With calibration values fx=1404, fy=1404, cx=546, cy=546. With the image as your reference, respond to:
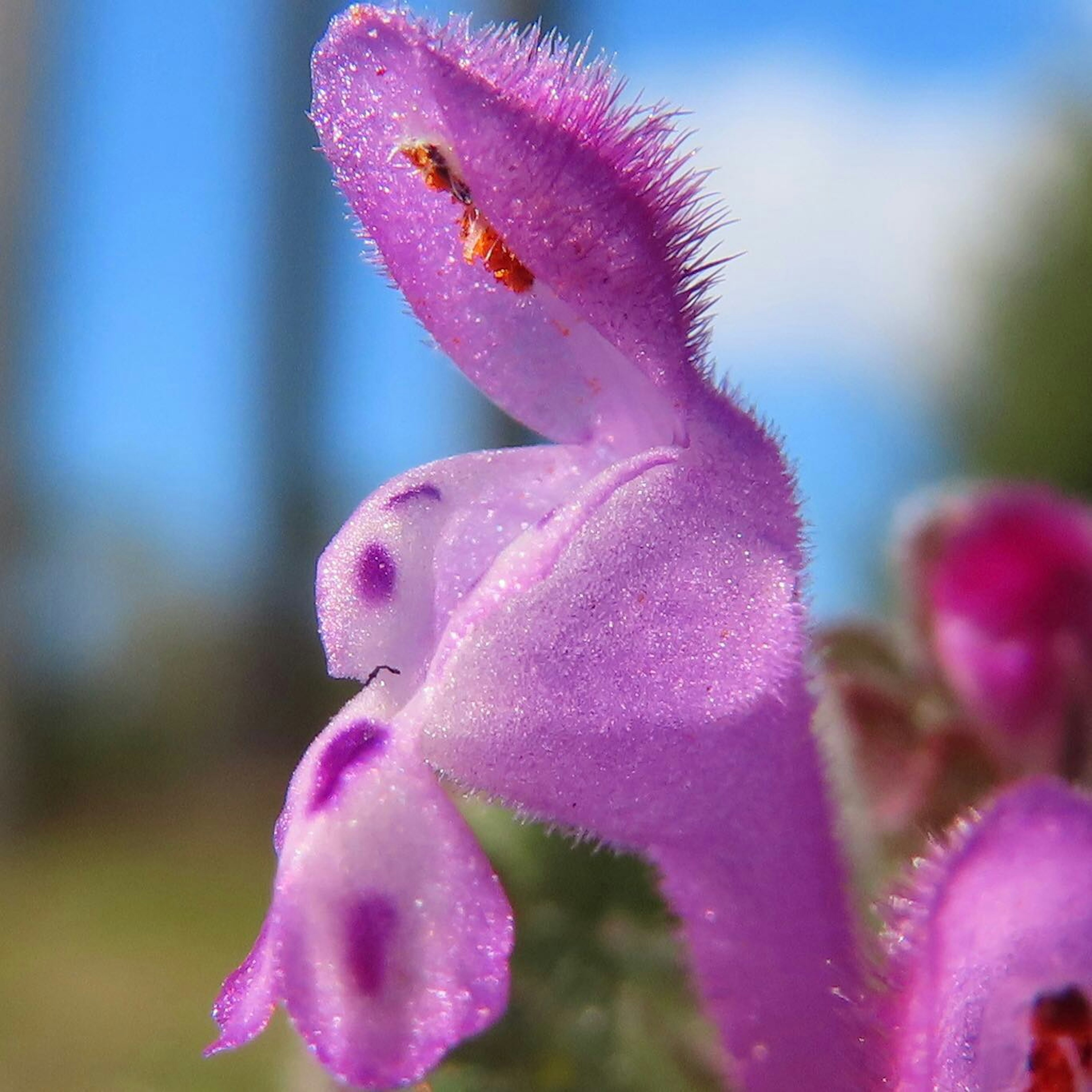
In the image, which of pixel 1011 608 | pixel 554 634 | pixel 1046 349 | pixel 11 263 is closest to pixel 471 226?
pixel 554 634

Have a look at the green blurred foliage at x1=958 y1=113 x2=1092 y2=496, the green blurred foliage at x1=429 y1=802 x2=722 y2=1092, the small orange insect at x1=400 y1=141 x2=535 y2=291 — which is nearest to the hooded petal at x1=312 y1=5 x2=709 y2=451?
the small orange insect at x1=400 y1=141 x2=535 y2=291

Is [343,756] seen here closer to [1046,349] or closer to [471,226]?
[471,226]

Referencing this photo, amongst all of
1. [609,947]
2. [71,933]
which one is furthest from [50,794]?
[609,947]

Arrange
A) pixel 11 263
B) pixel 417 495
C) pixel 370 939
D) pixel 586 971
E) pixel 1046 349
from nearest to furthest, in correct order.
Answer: pixel 370 939 < pixel 417 495 < pixel 586 971 < pixel 11 263 < pixel 1046 349

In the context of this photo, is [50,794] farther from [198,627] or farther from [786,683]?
[786,683]

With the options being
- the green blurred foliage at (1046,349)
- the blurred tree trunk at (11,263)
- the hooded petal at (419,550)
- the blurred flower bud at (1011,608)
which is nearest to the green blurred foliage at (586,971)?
the blurred flower bud at (1011,608)

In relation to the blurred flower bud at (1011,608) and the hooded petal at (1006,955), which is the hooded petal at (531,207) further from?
the blurred flower bud at (1011,608)
